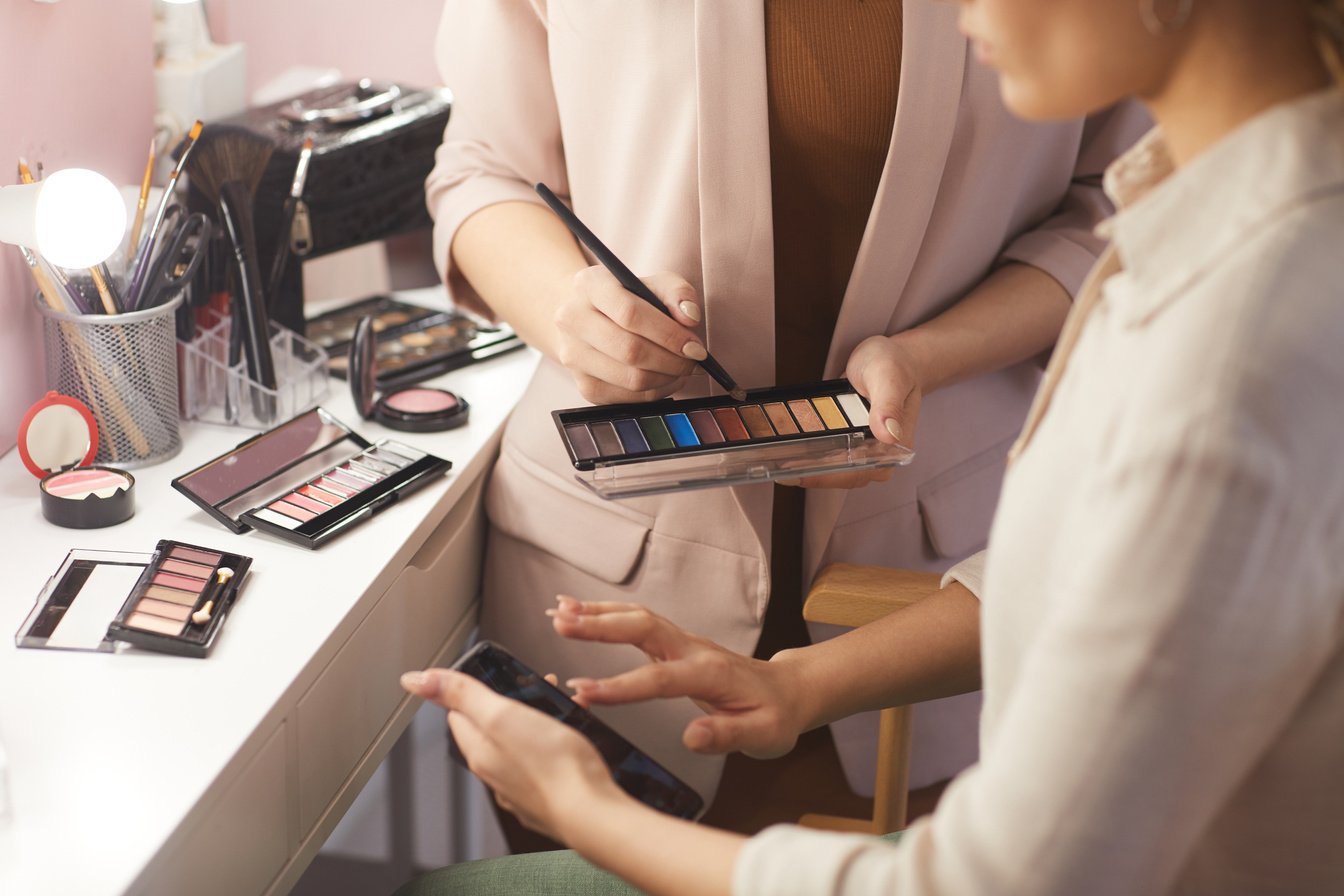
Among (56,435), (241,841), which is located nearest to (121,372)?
(56,435)

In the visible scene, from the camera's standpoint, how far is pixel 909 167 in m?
0.85

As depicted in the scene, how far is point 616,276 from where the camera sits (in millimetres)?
827

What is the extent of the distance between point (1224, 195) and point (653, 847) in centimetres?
33

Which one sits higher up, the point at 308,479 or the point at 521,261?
the point at 521,261

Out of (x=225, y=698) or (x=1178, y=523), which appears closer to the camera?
(x=1178, y=523)

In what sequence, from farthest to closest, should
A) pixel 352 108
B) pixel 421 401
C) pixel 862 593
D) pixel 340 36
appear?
pixel 340 36 → pixel 352 108 → pixel 421 401 → pixel 862 593

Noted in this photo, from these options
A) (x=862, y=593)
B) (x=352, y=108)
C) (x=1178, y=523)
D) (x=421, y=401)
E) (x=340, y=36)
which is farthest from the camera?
(x=340, y=36)

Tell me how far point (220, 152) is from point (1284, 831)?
3.27ft

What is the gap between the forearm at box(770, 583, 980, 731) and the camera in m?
0.76

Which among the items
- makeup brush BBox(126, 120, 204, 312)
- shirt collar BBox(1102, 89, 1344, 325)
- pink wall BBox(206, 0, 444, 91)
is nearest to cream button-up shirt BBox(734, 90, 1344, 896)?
shirt collar BBox(1102, 89, 1344, 325)

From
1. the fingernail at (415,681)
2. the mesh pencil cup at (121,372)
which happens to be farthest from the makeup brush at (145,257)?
the fingernail at (415,681)

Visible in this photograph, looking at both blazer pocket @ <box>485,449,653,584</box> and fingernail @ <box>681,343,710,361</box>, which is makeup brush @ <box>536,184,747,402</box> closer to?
fingernail @ <box>681,343,710,361</box>

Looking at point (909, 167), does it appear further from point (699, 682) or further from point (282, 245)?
point (282, 245)

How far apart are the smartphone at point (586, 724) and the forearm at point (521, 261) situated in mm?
242
